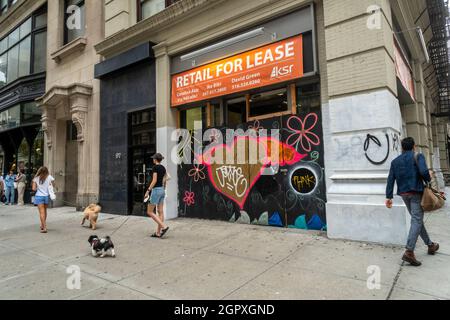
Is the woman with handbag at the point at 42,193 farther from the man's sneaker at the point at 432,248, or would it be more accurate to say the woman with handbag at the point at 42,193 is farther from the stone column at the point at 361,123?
the man's sneaker at the point at 432,248

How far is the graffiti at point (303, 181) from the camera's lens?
6.30m

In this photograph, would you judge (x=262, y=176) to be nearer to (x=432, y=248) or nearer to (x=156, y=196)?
(x=156, y=196)

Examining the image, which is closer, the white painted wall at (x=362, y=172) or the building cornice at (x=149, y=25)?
the white painted wall at (x=362, y=172)

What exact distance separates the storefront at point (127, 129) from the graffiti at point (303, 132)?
4.66 metres

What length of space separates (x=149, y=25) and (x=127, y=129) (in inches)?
135

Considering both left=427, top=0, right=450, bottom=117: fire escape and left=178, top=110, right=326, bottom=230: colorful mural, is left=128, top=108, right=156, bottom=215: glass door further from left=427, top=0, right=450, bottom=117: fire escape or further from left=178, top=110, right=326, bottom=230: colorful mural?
left=427, top=0, right=450, bottom=117: fire escape

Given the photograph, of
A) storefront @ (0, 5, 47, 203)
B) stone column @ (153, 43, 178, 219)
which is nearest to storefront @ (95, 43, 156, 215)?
stone column @ (153, 43, 178, 219)

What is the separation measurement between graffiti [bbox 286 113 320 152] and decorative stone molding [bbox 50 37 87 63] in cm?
967

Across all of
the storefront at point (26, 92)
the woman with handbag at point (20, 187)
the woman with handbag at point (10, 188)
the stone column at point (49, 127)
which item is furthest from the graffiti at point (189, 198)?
the woman with handbag at point (10, 188)

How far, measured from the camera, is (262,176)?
7090 millimetres

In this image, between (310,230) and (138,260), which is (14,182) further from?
(310,230)

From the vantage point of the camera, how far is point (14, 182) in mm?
14758

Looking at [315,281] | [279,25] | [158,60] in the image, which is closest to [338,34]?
[279,25]

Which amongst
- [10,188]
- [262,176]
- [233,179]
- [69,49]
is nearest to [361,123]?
[262,176]
